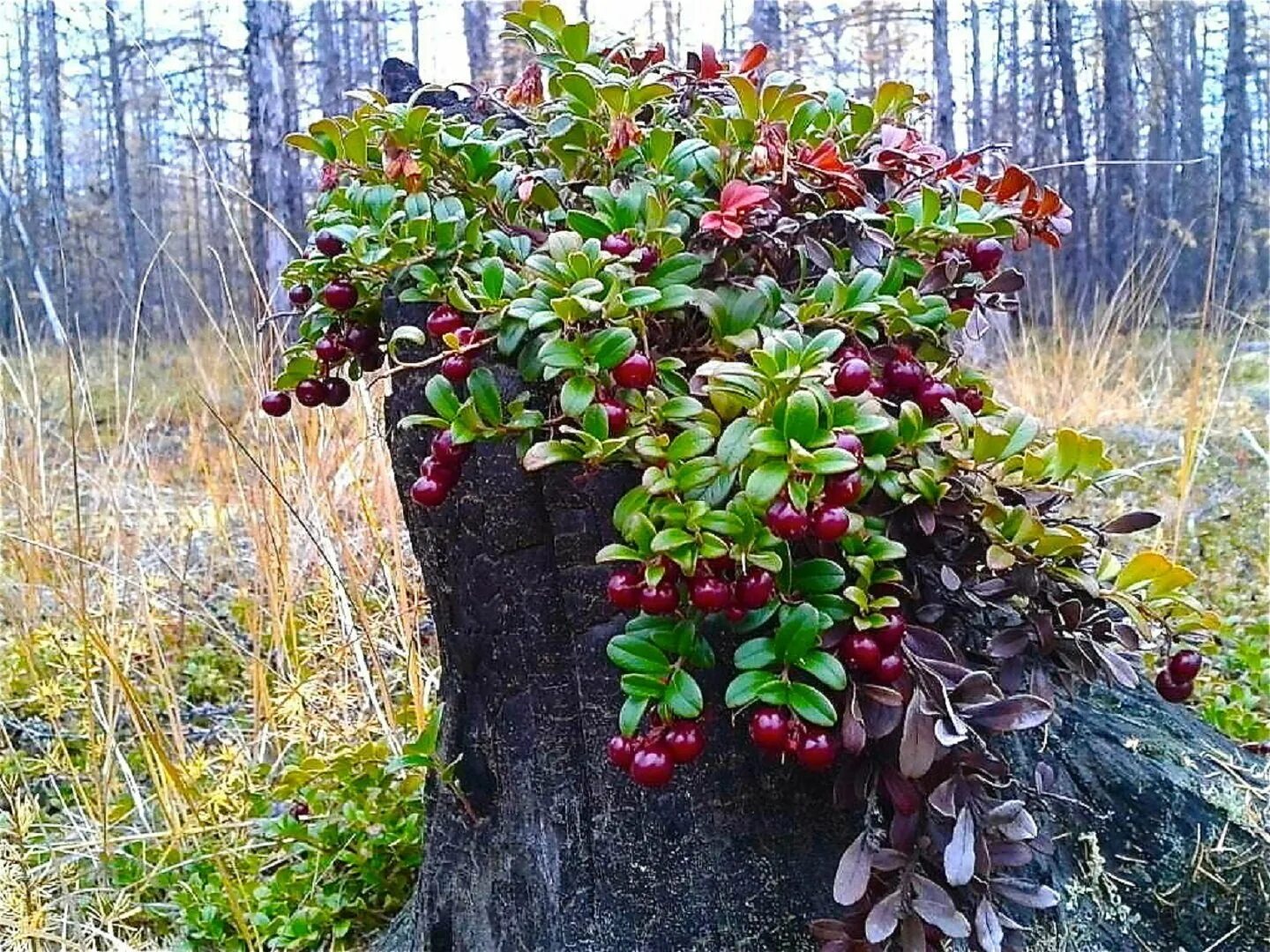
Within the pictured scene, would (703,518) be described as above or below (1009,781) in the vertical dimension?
above

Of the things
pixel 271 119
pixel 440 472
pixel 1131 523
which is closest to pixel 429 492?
pixel 440 472

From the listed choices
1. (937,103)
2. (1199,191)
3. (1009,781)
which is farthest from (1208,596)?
(1199,191)

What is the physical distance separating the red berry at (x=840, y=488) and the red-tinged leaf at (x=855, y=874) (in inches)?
11.9

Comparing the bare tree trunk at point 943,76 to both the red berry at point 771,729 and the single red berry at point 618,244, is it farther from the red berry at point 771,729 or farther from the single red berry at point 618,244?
the red berry at point 771,729

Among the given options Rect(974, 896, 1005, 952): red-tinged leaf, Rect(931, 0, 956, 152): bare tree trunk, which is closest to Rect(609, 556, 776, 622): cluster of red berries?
Rect(974, 896, 1005, 952): red-tinged leaf

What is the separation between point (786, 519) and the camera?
2.40ft

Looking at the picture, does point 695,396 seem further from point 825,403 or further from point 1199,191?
point 1199,191

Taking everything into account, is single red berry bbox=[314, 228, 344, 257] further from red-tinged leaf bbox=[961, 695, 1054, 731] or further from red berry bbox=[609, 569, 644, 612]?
red-tinged leaf bbox=[961, 695, 1054, 731]

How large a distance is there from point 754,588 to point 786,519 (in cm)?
6

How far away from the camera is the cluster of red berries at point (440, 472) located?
867 mm

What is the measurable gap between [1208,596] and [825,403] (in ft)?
7.27

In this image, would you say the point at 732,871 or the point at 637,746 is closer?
the point at 637,746

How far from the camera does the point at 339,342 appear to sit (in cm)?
109

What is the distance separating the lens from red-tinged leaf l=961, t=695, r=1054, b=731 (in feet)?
2.76
